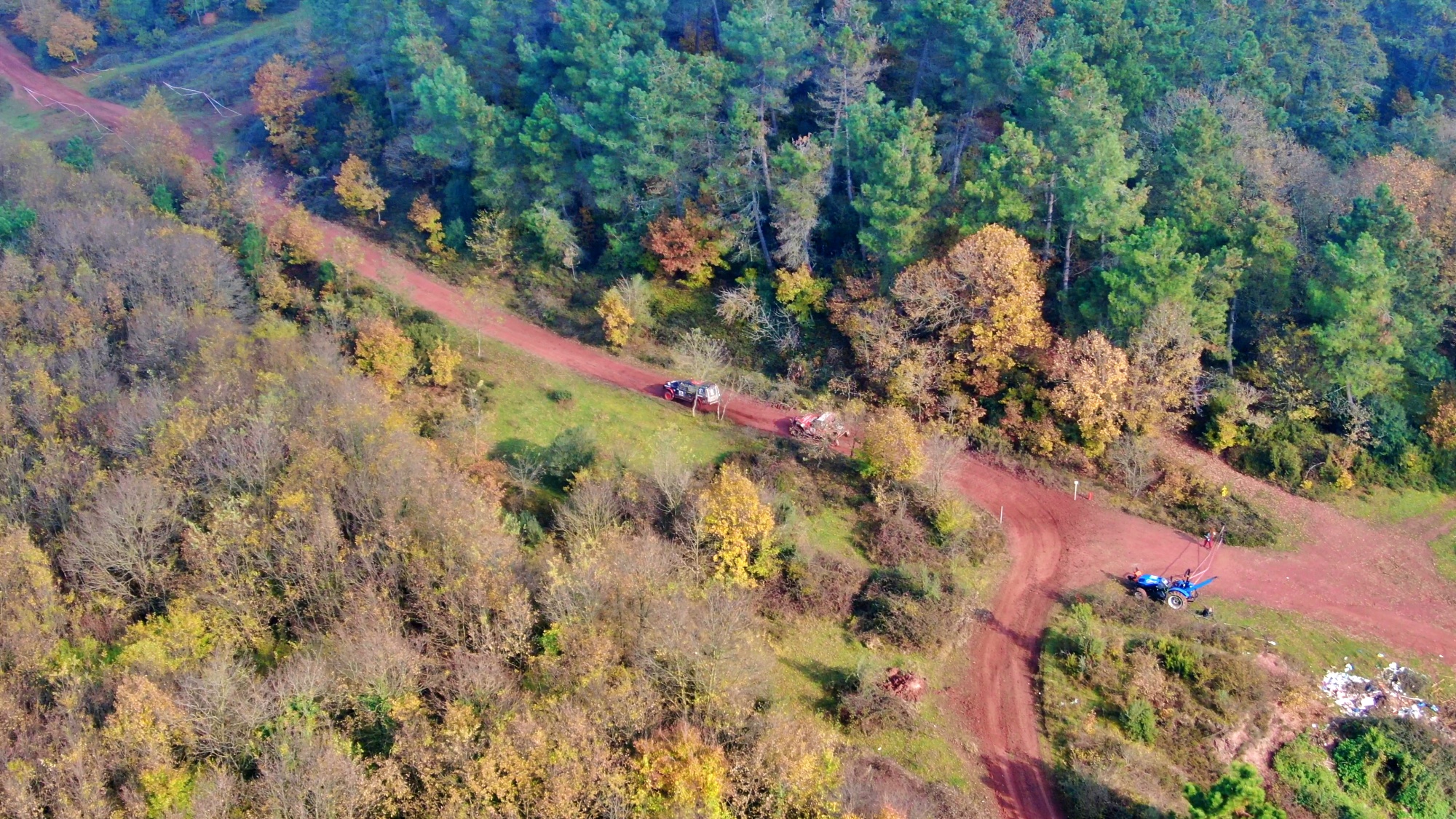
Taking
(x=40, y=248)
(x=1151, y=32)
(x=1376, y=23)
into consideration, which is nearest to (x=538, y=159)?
(x=40, y=248)

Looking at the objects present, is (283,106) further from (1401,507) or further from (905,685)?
(1401,507)

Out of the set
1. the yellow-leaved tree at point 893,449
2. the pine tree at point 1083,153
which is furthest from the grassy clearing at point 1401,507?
the yellow-leaved tree at point 893,449

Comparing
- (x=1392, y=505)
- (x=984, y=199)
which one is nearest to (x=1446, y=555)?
(x=1392, y=505)

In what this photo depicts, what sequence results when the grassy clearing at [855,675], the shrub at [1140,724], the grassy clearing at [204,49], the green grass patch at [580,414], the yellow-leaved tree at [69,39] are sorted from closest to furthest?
the grassy clearing at [855,675]
the shrub at [1140,724]
the green grass patch at [580,414]
the yellow-leaved tree at [69,39]
the grassy clearing at [204,49]

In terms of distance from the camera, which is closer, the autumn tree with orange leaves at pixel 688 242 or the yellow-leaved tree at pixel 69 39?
the autumn tree with orange leaves at pixel 688 242

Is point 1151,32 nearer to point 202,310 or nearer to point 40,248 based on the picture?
point 202,310

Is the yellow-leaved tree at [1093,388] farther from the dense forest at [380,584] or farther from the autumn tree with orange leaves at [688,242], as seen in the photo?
the autumn tree with orange leaves at [688,242]

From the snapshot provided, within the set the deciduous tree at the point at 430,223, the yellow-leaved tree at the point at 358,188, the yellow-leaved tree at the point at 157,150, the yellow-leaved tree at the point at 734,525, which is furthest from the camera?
the yellow-leaved tree at the point at 157,150
